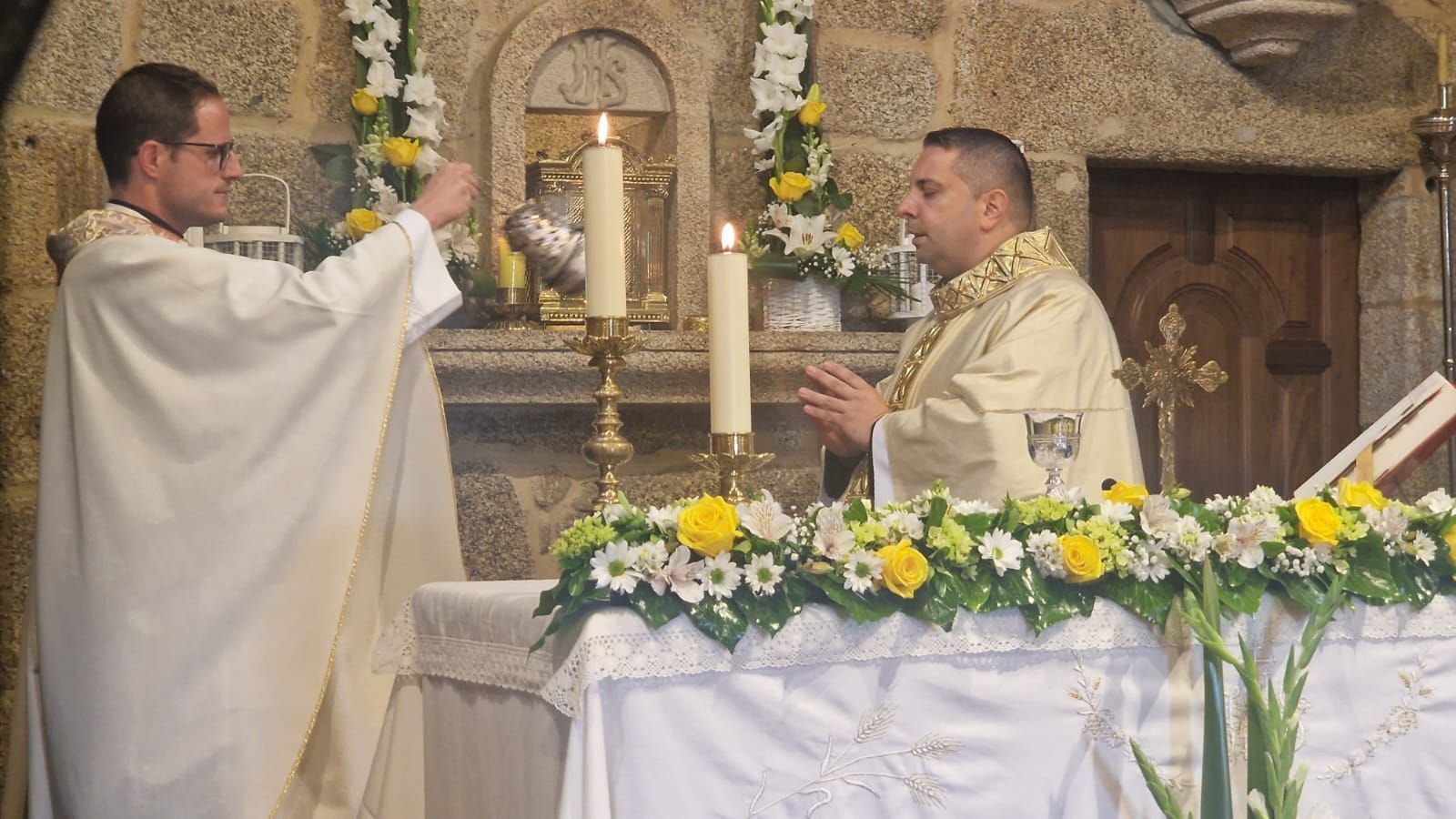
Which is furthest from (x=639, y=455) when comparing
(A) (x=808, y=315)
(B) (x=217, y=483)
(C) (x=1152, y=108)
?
(C) (x=1152, y=108)

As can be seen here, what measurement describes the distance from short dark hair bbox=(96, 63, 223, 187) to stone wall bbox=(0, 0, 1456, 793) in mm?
630

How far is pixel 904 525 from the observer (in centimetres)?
211

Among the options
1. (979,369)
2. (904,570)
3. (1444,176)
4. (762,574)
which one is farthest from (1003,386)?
(1444,176)

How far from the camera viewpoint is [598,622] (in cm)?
192

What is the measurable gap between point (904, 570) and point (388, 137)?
242cm

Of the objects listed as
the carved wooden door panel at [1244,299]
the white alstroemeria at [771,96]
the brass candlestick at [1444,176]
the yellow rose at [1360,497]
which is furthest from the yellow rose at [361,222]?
the brass candlestick at [1444,176]

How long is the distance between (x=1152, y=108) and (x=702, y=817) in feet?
11.3

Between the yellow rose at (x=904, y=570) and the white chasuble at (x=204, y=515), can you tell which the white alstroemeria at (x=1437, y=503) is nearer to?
the yellow rose at (x=904, y=570)

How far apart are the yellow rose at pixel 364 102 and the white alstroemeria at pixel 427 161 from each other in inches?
5.9

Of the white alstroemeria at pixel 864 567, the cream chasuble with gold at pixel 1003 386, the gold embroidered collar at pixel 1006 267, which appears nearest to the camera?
the white alstroemeria at pixel 864 567

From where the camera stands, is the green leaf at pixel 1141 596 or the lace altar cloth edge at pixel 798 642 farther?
the green leaf at pixel 1141 596

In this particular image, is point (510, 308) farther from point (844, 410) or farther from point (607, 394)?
point (607, 394)

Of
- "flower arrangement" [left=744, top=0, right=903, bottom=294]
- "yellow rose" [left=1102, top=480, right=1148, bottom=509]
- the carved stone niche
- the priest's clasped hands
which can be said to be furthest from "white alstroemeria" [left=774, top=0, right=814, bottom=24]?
"yellow rose" [left=1102, top=480, right=1148, bottom=509]

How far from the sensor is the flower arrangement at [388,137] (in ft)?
13.0
